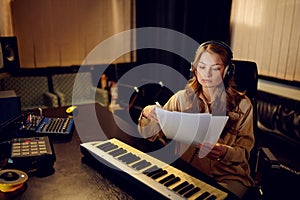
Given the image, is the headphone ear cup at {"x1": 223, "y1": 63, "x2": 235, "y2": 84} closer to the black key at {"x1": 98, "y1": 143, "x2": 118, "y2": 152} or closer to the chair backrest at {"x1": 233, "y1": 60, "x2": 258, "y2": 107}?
the chair backrest at {"x1": 233, "y1": 60, "x2": 258, "y2": 107}

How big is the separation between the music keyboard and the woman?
0.23m

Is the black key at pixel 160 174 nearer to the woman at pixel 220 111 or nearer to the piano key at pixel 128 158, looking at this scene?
the piano key at pixel 128 158

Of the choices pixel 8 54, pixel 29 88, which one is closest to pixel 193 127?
pixel 8 54

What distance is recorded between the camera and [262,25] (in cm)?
249

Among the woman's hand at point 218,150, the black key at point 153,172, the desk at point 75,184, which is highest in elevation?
the black key at point 153,172

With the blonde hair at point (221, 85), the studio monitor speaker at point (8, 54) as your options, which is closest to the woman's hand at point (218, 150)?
the blonde hair at point (221, 85)

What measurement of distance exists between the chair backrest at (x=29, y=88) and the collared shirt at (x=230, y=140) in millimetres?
2262

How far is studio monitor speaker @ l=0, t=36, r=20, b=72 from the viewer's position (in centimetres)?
233

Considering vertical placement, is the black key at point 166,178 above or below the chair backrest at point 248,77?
below

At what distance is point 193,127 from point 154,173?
271mm

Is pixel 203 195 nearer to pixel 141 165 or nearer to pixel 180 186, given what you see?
pixel 180 186

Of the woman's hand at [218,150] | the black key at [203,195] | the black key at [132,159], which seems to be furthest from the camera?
the woman's hand at [218,150]

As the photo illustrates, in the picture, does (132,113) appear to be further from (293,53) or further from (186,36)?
(293,53)

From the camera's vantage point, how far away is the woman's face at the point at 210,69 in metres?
1.27
